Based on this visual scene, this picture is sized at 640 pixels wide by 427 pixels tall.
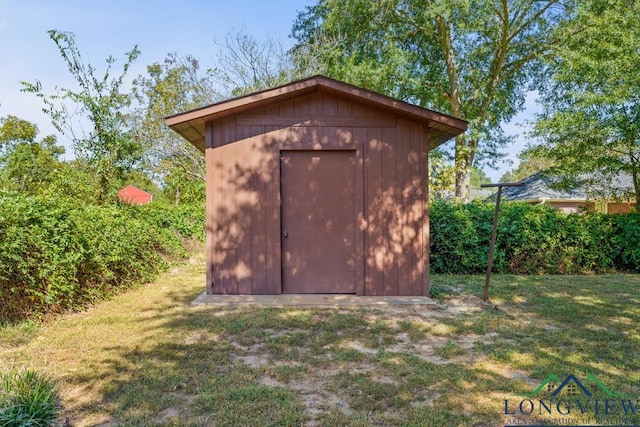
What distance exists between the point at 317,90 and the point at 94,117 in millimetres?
5730

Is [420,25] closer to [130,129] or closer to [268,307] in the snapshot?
[130,129]

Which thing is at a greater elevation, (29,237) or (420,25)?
(420,25)

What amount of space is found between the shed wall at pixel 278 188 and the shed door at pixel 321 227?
147mm

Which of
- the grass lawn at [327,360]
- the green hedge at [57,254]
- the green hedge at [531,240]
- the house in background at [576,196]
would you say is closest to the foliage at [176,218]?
the green hedge at [57,254]

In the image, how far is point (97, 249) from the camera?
225 inches

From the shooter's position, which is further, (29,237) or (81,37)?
(81,37)

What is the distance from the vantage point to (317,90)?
620cm

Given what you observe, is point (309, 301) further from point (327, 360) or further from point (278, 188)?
point (327, 360)

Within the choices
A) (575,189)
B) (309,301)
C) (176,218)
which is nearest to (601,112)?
(575,189)

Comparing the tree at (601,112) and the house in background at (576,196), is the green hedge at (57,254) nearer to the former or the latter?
the house in background at (576,196)

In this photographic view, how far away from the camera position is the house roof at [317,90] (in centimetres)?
585

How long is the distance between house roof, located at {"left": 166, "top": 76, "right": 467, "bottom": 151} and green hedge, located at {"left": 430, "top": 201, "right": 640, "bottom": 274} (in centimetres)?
361

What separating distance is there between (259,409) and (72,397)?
1392 millimetres

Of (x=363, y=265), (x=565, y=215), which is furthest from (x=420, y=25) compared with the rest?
(x=363, y=265)
